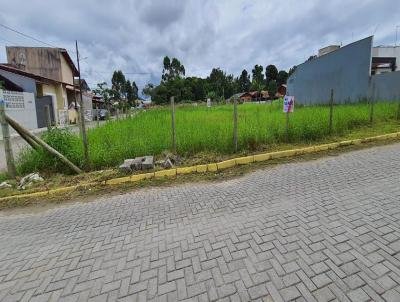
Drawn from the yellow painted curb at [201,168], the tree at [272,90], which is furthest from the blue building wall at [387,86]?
the tree at [272,90]

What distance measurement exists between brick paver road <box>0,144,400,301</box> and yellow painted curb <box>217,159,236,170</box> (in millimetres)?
1396

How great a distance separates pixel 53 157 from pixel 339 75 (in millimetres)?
21811

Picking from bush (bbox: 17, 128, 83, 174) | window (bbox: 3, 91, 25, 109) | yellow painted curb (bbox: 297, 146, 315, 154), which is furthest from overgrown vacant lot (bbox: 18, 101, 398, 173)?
window (bbox: 3, 91, 25, 109)

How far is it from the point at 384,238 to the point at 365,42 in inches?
751

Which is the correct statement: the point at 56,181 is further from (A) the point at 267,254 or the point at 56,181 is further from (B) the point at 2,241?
(A) the point at 267,254

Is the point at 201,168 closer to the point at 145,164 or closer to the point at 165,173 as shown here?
the point at 165,173

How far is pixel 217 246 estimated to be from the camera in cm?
272

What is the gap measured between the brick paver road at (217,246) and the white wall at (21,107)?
1457 cm

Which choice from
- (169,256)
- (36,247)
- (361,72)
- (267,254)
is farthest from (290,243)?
(361,72)

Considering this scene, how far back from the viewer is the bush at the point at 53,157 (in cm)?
589

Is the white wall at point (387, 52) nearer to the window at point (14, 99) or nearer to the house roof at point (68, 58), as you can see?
the window at point (14, 99)

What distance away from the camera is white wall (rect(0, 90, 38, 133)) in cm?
1491

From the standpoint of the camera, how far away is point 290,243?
267cm

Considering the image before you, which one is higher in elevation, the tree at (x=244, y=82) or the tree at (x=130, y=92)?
the tree at (x=244, y=82)
